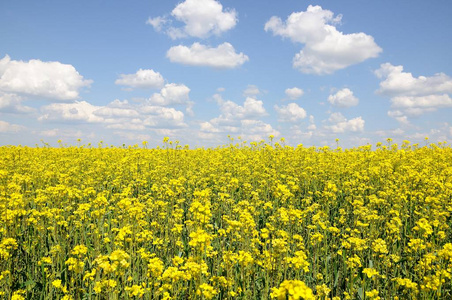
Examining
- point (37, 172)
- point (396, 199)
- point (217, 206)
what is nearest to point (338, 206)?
point (396, 199)

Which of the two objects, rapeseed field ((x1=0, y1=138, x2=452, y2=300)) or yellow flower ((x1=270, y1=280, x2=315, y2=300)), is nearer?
yellow flower ((x1=270, y1=280, x2=315, y2=300))

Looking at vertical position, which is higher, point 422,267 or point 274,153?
point 274,153

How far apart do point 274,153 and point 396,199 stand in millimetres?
7206

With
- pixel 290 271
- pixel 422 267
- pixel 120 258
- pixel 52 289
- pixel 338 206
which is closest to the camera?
pixel 120 258

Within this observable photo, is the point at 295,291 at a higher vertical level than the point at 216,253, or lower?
higher

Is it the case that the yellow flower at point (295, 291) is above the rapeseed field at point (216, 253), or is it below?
above

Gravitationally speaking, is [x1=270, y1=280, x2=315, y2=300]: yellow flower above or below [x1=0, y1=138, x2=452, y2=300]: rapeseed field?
above

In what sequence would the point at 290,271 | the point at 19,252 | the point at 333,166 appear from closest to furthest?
the point at 290,271 < the point at 19,252 < the point at 333,166

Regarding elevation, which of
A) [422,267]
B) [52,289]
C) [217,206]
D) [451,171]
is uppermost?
[451,171]

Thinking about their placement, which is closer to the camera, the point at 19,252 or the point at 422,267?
the point at 422,267

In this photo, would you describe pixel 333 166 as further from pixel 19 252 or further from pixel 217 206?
pixel 19 252

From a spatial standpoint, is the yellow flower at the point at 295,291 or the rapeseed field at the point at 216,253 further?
the rapeseed field at the point at 216,253

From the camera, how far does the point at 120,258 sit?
307 centimetres

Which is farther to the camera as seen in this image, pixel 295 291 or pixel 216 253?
pixel 216 253
